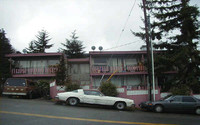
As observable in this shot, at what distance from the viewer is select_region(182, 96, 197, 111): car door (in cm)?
1173

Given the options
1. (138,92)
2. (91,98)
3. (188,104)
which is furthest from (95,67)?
(188,104)

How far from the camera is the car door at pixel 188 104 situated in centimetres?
1173

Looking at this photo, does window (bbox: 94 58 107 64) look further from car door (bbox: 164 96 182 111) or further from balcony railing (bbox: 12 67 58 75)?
car door (bbox: 164 96 182 111)

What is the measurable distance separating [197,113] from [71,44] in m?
25.3

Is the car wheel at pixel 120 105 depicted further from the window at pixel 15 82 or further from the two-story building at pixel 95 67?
the window at pixel 15 82

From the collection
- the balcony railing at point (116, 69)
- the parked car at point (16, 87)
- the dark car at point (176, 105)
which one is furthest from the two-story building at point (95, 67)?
the dark car at point (176, 105)

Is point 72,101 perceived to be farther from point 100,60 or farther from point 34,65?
point 34,65

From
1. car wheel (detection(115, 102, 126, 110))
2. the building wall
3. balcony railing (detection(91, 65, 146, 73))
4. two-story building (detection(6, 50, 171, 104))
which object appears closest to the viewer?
car wheel (detection(115, 102, 126, 110))

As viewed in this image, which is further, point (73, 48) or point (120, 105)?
point (73, 48)

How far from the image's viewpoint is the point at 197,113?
1180cm

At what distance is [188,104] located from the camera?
38.7ft

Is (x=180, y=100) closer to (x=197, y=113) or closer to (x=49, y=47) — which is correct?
(x=197, y=113)

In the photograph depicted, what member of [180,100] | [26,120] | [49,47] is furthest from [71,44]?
[26,120]

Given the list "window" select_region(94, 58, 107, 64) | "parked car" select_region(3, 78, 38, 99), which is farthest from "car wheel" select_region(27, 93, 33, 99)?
"window" select_region(94, 58, 107, 64)
